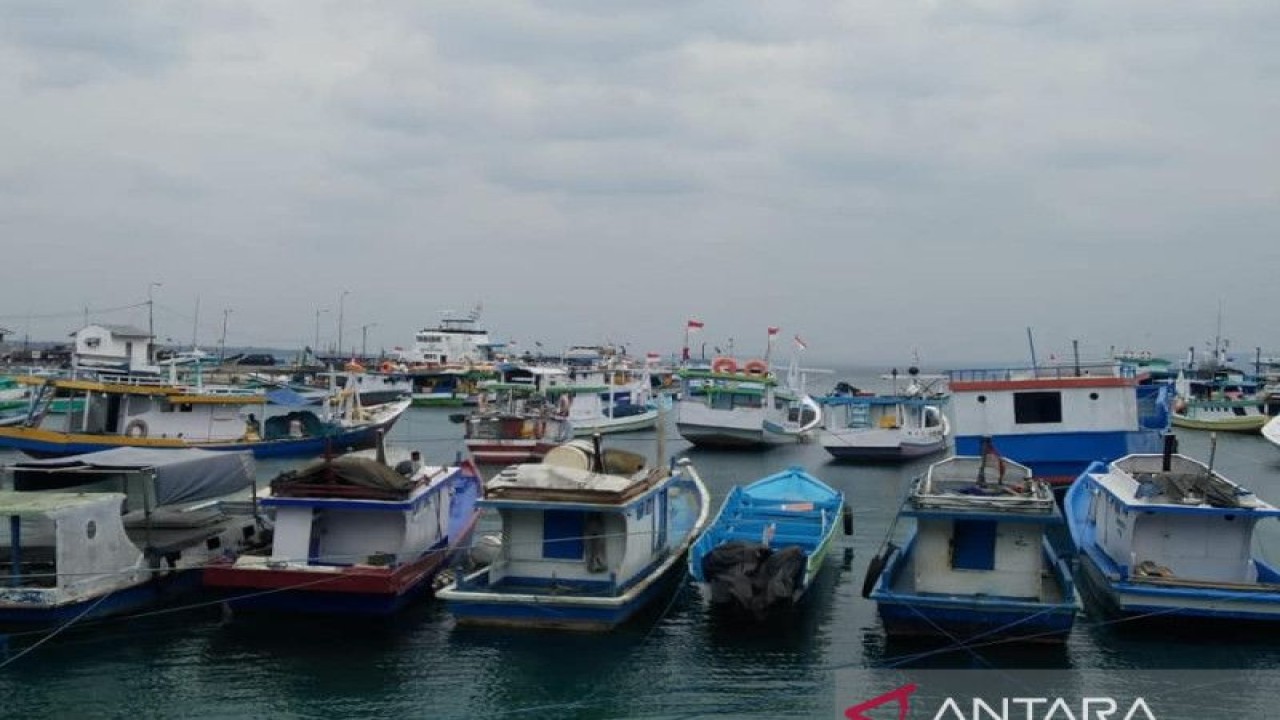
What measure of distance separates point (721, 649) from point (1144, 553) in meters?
7.67

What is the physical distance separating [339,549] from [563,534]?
4.24 meters

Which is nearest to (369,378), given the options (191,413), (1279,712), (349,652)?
(191,413)

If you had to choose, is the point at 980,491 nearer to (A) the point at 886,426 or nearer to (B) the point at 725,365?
(A) the point at 886,426

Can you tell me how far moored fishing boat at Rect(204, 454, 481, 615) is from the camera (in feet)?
57.7

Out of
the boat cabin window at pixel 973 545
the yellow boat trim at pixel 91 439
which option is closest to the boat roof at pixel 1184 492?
the boat cabin window at pixel 973 545

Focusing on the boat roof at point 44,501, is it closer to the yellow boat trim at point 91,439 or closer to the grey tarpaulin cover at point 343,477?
the grey tarpaulin cover at point 343,477

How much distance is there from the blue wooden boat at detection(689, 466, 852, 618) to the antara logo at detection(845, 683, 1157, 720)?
116 inches

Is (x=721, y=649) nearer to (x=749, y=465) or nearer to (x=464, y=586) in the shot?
(x=464, y=586)

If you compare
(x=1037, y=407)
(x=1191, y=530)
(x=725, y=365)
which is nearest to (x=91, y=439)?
(x=725, y=365)

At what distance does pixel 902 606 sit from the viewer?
16.7 m

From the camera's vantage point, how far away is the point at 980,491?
18578 millimetres

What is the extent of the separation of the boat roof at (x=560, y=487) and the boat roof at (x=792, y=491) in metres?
7.22

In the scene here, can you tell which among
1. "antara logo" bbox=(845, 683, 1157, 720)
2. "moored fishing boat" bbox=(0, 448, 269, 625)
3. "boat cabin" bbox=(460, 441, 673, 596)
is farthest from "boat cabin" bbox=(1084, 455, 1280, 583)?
"moored fishing boat" bbox=(0, 448, 269, 625)

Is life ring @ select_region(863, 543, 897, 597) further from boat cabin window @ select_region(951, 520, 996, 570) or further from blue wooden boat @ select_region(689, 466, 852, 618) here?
boat cabin window @ select_region(951, 520, 996, 570)
